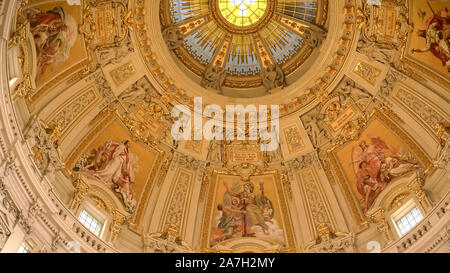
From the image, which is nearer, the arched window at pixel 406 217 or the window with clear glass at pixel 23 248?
the window with clear glass at pixel 23 248

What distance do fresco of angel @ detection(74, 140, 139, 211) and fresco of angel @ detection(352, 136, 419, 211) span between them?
29.6 ft

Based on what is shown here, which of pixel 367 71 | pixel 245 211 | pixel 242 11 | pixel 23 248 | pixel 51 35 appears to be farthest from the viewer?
pixel 242 11

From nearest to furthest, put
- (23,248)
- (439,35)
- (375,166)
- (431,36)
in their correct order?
1. (23,248)
2. (439,35)
3. (431,36)
4. (375,166)

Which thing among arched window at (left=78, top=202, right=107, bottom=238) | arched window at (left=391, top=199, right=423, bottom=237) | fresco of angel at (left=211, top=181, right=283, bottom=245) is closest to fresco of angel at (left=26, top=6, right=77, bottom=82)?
arched window at (left=78, top=202, right=107, bottom=238)

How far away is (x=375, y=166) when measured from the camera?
728 inches

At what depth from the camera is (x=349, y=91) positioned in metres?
20.0

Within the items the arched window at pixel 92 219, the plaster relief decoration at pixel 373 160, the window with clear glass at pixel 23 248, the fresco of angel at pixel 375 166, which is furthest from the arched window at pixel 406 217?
the window with clear glass at pixel 23 248

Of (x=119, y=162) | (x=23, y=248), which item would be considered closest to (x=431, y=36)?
(x=119, y=162)

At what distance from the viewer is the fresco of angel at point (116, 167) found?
57.8 feet

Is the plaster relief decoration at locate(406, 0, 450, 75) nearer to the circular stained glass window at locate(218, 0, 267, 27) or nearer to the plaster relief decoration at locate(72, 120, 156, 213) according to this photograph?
the circular stained glass window at locate(218, 0, 267, 27)

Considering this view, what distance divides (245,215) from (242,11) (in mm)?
9687

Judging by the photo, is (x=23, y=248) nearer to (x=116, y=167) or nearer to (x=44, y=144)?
(x=44, y=144)

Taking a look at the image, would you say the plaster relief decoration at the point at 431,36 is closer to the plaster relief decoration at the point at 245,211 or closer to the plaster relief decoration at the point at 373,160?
the plaster relief decoration at the point at 373,160

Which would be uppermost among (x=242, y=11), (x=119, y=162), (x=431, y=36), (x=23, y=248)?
(x=242, y=11)
